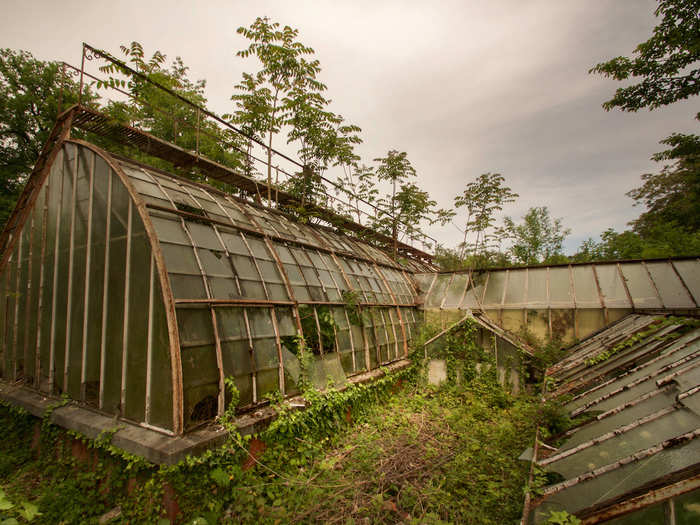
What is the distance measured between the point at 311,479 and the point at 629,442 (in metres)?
6.02

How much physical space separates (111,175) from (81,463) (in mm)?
7230

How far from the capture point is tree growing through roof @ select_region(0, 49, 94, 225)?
23.6m

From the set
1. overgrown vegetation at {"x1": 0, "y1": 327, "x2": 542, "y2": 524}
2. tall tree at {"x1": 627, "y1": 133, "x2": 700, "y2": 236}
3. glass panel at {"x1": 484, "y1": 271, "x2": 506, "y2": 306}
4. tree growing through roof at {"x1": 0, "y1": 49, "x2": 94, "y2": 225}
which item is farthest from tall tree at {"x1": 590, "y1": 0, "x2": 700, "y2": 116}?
tree growing through roof at {"x1": 0, "y1": 49, "x2": 94, "y2": 225}

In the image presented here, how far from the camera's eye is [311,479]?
23.0ft

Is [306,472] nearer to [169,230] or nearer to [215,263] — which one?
[215,263]

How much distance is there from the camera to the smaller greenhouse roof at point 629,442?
2.66 meters

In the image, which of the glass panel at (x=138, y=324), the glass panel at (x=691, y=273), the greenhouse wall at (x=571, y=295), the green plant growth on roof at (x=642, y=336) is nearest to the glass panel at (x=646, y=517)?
the green plant growth on roof at (x=642, y=336)

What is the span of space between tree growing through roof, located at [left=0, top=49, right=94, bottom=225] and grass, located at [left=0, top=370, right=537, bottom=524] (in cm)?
2364

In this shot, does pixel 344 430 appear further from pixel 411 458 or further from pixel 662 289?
pixel 662 289

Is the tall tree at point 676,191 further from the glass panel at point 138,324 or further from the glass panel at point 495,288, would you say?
the glass panel at point 138,324

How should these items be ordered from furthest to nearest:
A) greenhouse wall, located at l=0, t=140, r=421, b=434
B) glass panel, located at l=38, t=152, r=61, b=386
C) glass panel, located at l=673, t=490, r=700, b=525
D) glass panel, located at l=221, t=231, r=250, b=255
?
glass panel, located at l=38, t=152, r=61, b=386
glass panel, located at l=221, t=231, r=250, b=255
greenhouse wall, located at l=0, t=140, r=421, b=434
glass panel, located at l=673, t=490, r=700, b=525

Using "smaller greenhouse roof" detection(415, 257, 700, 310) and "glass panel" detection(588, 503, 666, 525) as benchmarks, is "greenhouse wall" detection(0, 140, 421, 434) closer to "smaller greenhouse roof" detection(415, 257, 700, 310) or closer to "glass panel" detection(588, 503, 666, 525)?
"glass panel" detection(588, 503, 666, 525)

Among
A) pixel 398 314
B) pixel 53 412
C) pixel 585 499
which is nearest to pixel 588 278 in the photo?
pixel 398 314

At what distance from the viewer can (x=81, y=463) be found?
24.9 ft
